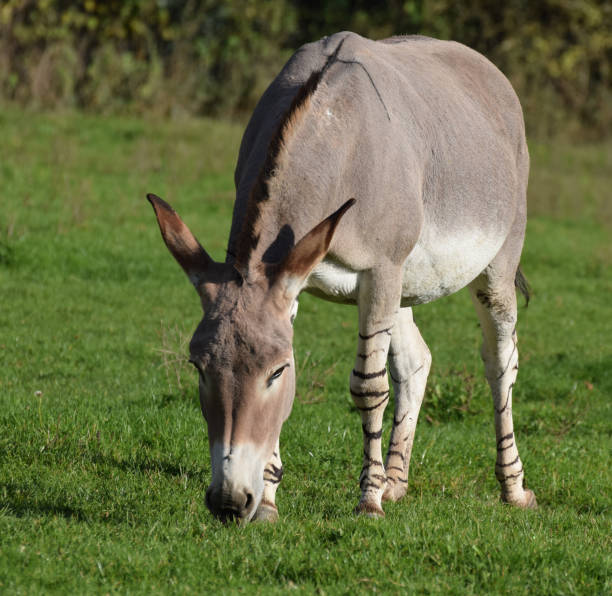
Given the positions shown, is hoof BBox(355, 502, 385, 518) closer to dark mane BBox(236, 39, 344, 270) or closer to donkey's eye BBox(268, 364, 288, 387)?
donkey's eye BBox(268, 364, 288, 387)

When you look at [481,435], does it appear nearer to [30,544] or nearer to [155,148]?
[30,544]

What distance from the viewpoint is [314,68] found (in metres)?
5.07

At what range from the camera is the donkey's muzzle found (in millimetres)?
3957

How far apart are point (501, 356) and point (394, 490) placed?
1.23 meters

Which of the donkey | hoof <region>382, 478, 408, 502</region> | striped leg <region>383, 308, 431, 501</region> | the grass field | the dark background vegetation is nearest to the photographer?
the donkey

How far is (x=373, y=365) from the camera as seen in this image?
503 centimetres

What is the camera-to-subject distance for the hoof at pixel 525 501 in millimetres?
5984

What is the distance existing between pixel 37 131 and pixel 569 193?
929 centimetres

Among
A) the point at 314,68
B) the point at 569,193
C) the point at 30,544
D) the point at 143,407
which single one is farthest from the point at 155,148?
the point at 30,544

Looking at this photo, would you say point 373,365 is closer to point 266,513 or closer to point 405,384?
point 266,513

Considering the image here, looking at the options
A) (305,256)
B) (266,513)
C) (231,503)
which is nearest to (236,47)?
(266,513)

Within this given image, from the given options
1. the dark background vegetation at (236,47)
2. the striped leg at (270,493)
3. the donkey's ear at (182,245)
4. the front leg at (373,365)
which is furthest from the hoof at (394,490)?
the dark background vegetation at (236,47)

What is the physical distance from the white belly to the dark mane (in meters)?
0.63

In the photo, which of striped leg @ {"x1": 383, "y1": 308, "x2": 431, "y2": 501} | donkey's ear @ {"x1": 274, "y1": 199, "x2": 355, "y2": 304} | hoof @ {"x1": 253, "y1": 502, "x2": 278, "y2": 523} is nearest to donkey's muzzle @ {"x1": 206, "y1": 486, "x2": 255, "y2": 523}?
hoof @ {"x1": 253, "y1": 502, "x2": 278, "y2": 523}
